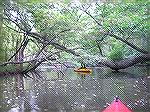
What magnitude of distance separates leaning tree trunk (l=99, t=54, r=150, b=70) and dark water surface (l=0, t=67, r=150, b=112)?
24cm

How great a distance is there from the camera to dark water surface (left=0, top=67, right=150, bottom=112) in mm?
5648

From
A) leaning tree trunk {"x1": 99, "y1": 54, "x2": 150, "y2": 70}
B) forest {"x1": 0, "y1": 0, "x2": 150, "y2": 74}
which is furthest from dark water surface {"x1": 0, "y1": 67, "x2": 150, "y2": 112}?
forest {"x1": 0, "y1": 0, "x2": 150, "y2": 74}

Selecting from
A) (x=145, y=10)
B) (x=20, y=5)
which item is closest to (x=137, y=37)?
(x=145, y=10)

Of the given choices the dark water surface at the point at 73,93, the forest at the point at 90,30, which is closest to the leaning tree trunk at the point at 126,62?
the forest at the point at 90,30

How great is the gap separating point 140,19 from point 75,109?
3.53m

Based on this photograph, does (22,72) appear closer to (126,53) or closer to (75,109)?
(126,53)

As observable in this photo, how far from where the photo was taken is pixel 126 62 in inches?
391

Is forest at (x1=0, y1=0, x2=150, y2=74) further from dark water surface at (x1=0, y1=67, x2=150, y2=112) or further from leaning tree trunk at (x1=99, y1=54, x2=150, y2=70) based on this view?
dark water surface at (x1=0, y1=67, x2=150, y2=112)

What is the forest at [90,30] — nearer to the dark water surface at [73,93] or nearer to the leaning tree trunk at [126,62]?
the leaning tree trunk at [126,62]

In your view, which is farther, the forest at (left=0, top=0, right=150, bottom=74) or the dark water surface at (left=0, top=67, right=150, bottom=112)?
→ the forest at (left=0, top=0, right=150, bottom=74)

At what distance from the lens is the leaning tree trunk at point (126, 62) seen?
8.73 m

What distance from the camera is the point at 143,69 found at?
10727 mm

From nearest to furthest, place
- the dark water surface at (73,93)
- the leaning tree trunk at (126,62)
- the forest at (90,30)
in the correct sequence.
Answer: the dark water surface at (73,93) < the forest at (90,30) < the leaning tree trunk at (126,62)

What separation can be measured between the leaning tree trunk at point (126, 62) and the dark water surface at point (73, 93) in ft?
0.80
